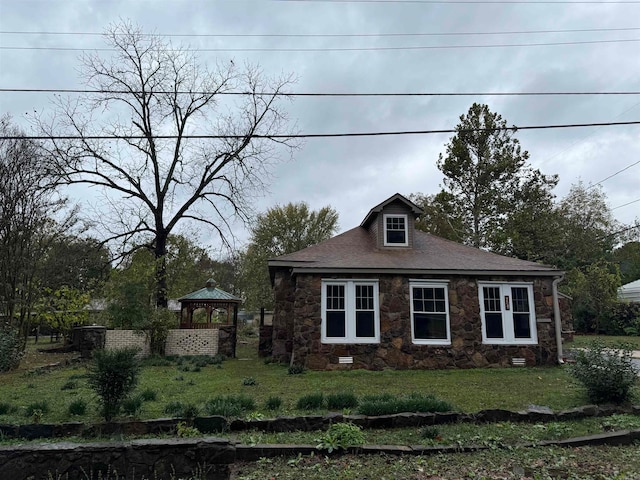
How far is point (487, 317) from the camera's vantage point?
12336mm

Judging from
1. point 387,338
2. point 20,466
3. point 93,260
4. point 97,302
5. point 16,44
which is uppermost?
point 16,44

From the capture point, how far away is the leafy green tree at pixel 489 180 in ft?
87.3

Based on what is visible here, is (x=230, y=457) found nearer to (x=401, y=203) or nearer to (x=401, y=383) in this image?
(x=401, y=383)

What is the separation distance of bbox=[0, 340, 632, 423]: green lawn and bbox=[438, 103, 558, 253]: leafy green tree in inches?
657

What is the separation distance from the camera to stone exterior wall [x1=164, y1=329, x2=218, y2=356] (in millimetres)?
15328

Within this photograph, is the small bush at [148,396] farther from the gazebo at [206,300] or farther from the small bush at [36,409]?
the gazebo at [206,300]

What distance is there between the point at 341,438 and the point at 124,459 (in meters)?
2.51

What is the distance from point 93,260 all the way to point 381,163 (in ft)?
45.5

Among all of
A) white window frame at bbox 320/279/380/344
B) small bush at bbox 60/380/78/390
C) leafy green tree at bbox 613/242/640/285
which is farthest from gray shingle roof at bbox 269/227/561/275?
leafy green tree at bbox 613/242/640/285

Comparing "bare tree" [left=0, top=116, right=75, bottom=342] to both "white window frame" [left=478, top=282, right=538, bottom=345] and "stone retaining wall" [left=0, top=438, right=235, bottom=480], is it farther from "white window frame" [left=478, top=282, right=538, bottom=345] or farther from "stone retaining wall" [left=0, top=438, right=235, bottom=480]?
"white window frame" [left=478, top=282, right=538, bottom=345]

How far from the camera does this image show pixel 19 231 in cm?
1302

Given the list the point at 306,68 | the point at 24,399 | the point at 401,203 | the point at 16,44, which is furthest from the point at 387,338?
the point at 16,44

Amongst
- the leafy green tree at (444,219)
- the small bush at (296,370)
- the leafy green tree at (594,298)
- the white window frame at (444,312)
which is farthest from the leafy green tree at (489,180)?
the small bush at (296,370)

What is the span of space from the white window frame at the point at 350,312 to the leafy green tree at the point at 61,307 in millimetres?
9117
